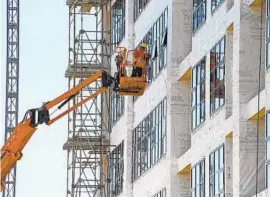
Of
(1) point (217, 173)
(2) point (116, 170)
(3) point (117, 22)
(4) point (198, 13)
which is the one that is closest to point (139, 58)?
(4) point (198, 13)

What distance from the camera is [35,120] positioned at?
62875 millimetres

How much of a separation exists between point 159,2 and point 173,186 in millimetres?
9508

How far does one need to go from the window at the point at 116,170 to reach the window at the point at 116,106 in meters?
1.70

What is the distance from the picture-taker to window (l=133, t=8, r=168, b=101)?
6619 centimetres

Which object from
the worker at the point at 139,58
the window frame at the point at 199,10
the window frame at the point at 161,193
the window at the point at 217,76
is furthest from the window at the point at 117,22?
the window at the point at 217,76

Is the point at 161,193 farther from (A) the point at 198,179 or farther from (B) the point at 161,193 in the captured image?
(A) the point at 198,179

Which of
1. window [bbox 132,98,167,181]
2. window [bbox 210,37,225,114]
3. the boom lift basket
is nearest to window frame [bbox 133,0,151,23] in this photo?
window [bbox 132,98,167,181]

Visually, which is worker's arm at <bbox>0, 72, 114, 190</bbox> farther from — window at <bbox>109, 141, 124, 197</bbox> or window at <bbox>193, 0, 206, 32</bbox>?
window at <bbox>109, 141, 124, 197</bbox>

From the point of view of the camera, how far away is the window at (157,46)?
66.2 m

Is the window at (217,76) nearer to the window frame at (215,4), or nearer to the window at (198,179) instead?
the window frame at (215,4)

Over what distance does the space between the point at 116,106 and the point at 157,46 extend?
34.5 feet

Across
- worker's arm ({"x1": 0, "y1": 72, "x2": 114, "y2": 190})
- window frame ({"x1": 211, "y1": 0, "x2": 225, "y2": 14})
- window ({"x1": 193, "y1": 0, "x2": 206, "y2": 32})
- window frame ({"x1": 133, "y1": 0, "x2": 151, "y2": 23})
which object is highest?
window frame ({"x1": 133, "y1": 0, "x2": 151, "y2": 23})

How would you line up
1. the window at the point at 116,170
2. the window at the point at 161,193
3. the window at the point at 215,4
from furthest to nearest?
the window at the point at 116,170 < the window at the point at 161,193 < the window at the point at 215,4

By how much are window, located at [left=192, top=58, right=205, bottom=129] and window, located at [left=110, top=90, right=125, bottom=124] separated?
14025mm
